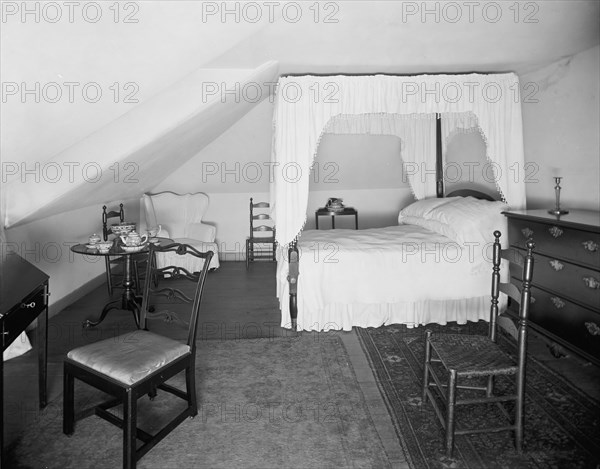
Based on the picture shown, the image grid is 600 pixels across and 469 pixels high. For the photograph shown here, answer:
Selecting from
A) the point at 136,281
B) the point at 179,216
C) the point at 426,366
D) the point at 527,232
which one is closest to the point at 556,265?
the point at 527,232

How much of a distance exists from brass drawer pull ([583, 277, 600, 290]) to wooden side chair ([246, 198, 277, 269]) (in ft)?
14.3

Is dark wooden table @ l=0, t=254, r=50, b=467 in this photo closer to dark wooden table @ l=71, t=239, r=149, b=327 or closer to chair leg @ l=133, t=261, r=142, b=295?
dark wooden table @ l=71, t=239, r=149, b=327

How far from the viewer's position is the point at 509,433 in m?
2.20

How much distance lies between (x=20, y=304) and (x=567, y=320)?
304cm

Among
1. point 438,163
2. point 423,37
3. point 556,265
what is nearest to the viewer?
point 556,265

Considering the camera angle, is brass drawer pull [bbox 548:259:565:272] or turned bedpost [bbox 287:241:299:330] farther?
turned bedpost [bbox 287:241:299:330]

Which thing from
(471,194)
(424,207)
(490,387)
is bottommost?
(490,387)

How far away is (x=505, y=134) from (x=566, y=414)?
2.37 m

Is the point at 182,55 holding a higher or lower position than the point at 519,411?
higher

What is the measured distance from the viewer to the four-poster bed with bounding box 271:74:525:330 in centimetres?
359

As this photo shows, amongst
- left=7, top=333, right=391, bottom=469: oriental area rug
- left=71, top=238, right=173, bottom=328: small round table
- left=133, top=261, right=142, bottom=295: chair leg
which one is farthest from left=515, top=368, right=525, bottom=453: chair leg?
left=133, top=261, right=142, bottom=295: chair leg

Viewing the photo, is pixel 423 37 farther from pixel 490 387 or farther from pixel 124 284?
pixel 124 284

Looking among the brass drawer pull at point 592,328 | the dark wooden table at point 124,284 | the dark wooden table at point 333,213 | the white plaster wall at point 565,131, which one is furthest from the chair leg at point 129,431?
the dark wooden table at point 333,213

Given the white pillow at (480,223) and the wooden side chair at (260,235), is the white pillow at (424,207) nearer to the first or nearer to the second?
the white pillow at (480,223)
